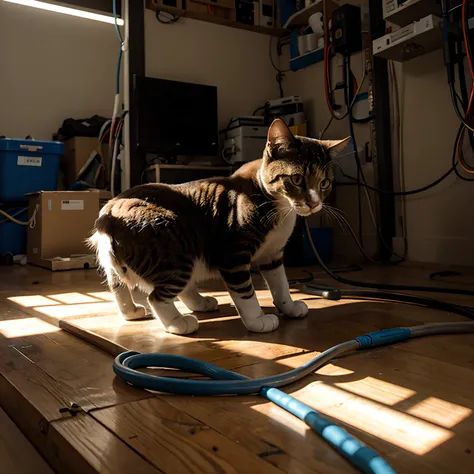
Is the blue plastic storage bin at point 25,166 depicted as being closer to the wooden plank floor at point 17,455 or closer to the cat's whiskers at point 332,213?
the cat's whiskers at point 332,213

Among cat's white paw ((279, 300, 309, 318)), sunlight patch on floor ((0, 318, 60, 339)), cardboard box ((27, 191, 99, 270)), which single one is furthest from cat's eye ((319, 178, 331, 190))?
cardboard box ((27, 191, 99, 270))

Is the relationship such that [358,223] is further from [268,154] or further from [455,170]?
[268,154]

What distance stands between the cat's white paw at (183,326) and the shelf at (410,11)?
213 centimetres

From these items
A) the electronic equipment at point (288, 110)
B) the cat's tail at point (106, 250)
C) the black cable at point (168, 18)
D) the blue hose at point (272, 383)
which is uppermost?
the black cable at point (168, 18)

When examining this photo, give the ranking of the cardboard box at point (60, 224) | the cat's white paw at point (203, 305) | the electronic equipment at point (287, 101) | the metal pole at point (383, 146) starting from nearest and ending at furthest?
the cat's white paw at point (203, 305), the metal pole at point (383, 146), the cardboard box at point (60, 224), the electronic equipment at point (287, 101)

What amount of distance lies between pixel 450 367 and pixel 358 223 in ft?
8.80

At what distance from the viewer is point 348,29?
300 cm

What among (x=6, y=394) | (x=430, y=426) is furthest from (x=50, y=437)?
(x=430, y=426)

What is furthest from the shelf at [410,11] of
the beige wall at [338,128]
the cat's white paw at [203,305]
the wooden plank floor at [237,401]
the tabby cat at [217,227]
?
the cat's white paw at [203,305]

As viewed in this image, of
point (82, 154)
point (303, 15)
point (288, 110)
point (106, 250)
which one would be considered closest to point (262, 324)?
point (106, 250)

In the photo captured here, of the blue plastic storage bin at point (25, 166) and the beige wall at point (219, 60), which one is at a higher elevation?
the beige wall at point (219, 60)

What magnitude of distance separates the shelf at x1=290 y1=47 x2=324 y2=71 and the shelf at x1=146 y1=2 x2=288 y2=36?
52 cm

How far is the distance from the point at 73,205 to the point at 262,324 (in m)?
2.42

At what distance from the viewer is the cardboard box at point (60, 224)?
126 inches
